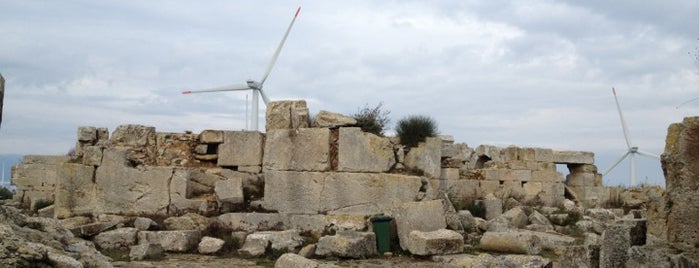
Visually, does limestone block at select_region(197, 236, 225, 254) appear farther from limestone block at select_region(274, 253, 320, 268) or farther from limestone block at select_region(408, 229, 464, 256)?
limestone block at select_region(408, 229, 464, 256)

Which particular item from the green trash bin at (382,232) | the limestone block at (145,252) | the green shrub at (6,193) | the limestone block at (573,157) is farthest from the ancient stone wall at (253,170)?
the green shrub at (6,193)

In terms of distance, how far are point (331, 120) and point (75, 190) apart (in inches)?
221

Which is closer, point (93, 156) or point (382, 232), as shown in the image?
point (382, 232)

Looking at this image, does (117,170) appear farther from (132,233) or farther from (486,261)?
(486,261)

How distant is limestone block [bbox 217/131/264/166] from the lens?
1388 centimetres

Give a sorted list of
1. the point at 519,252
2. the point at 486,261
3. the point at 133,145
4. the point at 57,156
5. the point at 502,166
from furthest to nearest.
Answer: the point at 57,156
the point at 502,166
the point at 133,145
the point at 519,252
the point at 486,261

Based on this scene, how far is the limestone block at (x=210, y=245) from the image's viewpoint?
1173cm

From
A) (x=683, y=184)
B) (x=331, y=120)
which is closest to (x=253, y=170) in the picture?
(x=331, y=120)

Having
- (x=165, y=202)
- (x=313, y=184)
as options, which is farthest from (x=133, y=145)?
(x=313, y=184)

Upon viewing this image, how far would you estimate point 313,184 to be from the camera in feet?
42.9

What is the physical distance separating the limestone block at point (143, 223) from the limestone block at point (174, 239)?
435mm

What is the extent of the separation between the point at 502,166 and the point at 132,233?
11089 mm

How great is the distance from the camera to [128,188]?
13727 millimetres

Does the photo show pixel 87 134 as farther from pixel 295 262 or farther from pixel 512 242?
pixel 512 242
